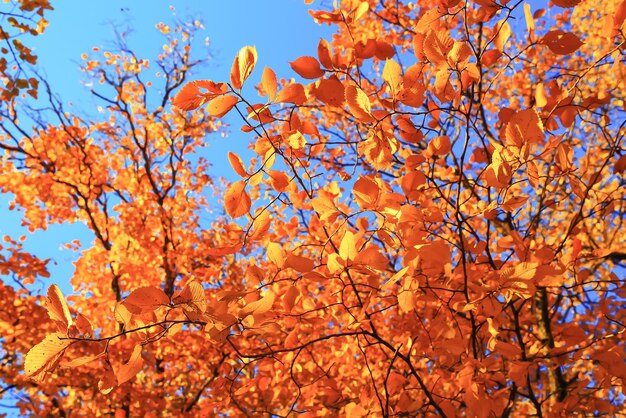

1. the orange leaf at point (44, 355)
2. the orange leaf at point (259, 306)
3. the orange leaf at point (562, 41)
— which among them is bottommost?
the orange leaf at point (44, 355)

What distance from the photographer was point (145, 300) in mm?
1251

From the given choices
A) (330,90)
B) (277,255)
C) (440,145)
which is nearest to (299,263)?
(277,255)

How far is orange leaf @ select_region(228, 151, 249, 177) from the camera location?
5.35 feet

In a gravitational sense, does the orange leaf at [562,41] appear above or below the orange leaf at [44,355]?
above

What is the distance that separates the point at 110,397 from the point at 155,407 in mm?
629

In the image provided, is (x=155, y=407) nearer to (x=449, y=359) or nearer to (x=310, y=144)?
(x=449, y=359)

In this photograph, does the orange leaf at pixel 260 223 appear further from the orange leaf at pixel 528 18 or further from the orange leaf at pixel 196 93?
the orange leaf at pixel 528 18

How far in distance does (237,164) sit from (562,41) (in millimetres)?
1366

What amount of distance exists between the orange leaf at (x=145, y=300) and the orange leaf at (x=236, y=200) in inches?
15.4

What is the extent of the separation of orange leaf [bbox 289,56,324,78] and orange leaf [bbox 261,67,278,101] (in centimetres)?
21

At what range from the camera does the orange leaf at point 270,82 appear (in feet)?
4.63

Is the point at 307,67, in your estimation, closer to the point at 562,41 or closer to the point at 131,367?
the point at 562,41

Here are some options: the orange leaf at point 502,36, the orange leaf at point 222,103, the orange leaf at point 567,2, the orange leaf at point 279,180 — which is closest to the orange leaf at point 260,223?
the orange leaf at point 279,180

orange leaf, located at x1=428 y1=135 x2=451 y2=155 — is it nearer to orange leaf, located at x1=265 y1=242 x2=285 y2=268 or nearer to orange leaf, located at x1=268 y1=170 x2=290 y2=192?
orange leaf, located at x1=268 y1=170 x2=290 y2=192
